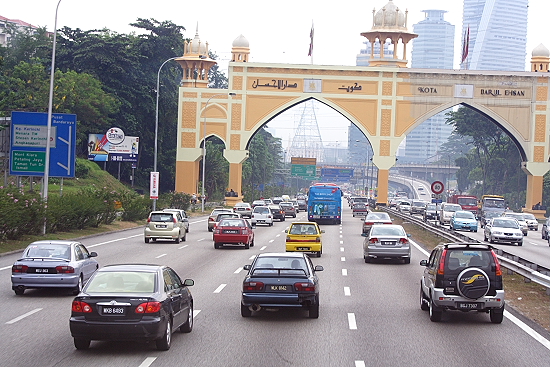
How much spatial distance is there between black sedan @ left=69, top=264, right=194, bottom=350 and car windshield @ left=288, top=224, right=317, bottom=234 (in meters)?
18.6

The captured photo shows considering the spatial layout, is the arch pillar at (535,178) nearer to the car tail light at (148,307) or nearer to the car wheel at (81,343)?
the car tail light at (148,307)

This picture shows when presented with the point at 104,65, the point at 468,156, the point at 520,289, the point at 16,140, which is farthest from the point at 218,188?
the point at 520,289

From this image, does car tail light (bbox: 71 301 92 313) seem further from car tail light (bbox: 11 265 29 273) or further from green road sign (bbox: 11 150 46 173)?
green road sign (bbox: 11 150 46 173)

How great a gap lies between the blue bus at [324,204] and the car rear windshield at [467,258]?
4477cm

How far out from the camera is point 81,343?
1262cm

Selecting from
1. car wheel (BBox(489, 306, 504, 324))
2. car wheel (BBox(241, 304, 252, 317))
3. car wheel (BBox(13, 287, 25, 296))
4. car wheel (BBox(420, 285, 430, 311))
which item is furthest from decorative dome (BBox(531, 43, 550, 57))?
car wheel (BBox(241, 304, 252, 317))

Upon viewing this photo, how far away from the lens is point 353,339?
14.1m

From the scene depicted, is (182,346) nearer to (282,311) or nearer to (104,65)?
(282,311)

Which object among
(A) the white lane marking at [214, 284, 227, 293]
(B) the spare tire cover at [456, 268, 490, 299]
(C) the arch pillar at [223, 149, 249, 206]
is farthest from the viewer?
(C) the arch pillar at [223, 149, 249, 206]

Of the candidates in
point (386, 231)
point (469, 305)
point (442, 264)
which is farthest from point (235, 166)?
point (469, 305)

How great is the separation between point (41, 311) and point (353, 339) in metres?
6.83

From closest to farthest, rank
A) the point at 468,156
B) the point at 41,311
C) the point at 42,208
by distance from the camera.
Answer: the point at 41,311 → the point at 42,208 → the point at 468,156

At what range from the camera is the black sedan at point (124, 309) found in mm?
12227

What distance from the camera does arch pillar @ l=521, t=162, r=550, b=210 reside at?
262 feet
